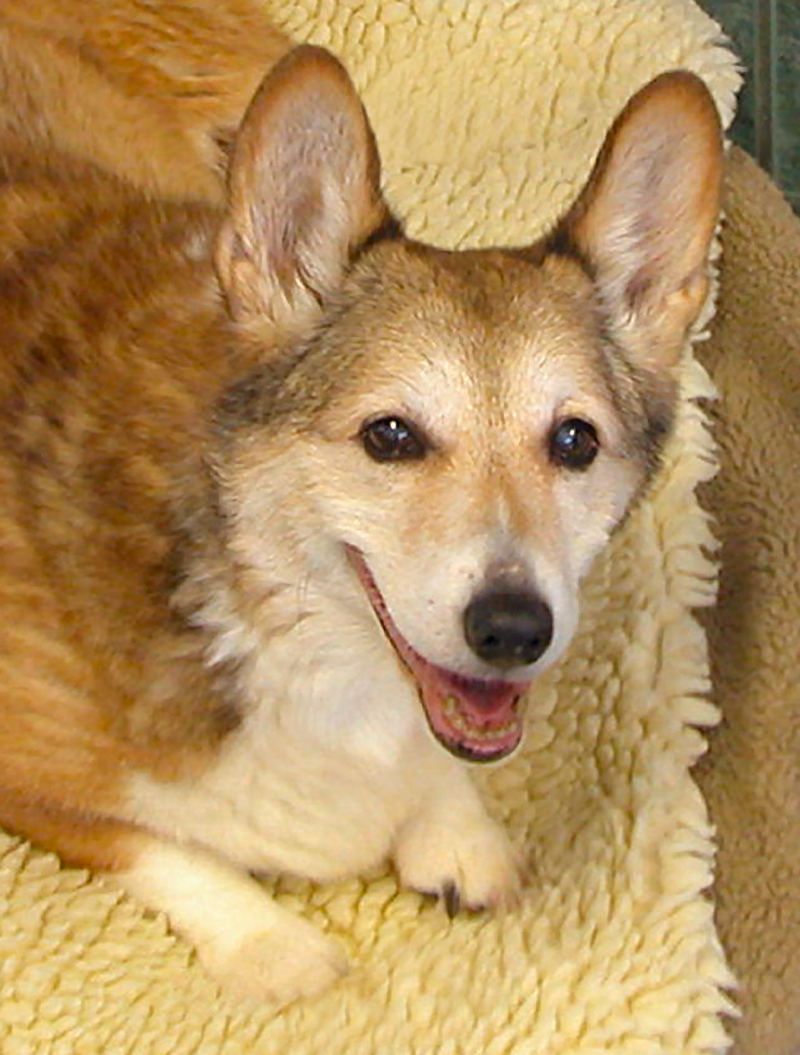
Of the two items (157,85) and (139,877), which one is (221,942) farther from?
(157,85)

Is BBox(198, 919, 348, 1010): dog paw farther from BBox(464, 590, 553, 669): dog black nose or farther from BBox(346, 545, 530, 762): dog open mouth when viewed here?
BBox(464, 590, 553, 669): dog black nose

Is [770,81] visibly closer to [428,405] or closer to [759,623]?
[759,623]

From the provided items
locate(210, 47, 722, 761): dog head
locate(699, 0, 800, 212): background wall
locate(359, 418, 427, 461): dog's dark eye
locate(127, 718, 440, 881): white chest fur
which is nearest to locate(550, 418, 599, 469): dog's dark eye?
locate(210, 47, 722, 761): dog head

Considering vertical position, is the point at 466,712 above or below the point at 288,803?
above

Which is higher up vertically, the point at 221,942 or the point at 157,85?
the point at 157,85

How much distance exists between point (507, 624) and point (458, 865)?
0.55m

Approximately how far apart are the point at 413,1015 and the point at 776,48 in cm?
152

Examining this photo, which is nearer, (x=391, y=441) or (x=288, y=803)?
(x=391, y=441)

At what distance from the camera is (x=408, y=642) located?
1.38 metres

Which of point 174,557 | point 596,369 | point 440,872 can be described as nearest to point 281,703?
point 174,557

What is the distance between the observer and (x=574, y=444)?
144cm

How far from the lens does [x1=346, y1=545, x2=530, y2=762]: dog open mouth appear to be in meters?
1.44

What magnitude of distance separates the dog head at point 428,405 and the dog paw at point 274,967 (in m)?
0.27

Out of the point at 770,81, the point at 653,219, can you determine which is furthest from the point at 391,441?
the point at 770,81
